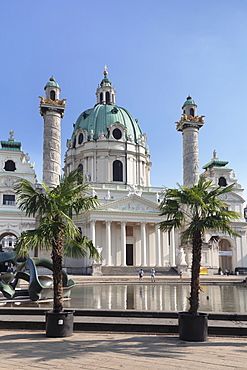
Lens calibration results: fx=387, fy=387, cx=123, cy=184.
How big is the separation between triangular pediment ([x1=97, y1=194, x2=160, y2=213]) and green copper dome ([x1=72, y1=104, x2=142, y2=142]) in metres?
16.3

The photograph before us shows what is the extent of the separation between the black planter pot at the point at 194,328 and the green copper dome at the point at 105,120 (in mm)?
62963

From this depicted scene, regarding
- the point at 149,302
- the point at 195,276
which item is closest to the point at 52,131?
the point at 149,302

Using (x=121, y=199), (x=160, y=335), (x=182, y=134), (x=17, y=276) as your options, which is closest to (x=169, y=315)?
(x=160, y=335)

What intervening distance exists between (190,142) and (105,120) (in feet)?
64.1

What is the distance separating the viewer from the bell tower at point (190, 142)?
58969 mm

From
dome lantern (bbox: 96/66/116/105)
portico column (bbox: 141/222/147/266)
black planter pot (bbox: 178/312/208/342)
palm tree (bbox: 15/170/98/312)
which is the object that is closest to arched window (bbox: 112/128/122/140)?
dome lantern (bbox: 96/66/116/105)

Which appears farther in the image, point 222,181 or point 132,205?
point 222,181

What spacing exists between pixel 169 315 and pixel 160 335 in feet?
6.66

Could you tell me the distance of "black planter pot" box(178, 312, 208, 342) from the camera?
9.41 meters

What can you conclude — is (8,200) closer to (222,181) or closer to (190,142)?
(190,142)

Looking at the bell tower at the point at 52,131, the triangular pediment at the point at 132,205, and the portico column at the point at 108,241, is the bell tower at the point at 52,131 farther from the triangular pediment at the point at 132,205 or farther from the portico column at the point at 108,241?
the portico column at the point at 108,241

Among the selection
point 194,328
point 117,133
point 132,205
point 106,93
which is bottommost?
point 194,328

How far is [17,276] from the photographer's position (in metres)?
19.7

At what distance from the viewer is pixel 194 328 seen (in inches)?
371
